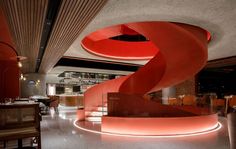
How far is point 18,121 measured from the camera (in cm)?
347

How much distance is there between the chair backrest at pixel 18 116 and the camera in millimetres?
3386

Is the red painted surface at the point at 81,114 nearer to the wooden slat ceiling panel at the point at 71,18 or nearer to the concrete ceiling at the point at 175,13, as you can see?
the wooden slat ceiling panel at the point at 71,18

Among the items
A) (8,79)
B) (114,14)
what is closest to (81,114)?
(8,79)

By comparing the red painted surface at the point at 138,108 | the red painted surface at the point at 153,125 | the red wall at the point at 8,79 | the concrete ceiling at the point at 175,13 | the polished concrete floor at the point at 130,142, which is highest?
the concrete ceiling at the point at 175,13

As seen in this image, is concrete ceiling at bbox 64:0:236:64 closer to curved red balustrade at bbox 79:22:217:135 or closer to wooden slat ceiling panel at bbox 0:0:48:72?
curved red balustrade at bbox 79:22:217:135

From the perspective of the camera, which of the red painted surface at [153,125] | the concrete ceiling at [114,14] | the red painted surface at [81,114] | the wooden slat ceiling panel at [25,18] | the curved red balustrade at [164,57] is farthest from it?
the red painted surface at [81,114]

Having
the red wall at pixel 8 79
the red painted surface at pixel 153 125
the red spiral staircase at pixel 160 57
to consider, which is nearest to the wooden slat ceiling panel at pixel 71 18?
the red wall at pixel 8 79

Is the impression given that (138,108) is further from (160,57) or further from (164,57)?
(160,57)

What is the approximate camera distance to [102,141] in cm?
542

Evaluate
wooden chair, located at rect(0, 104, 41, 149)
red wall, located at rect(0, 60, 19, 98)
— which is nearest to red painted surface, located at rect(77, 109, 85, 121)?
red wall, located at rect(0, 60, 19, 98)

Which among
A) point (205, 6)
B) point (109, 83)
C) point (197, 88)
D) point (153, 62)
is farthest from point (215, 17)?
point (197, 88)

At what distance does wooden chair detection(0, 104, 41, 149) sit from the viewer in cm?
334

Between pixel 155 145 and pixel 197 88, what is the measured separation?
44.5ft

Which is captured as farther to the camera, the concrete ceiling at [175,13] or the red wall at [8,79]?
the red wall at [8,79]
